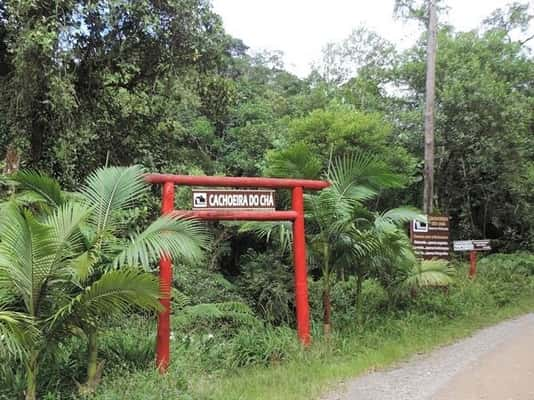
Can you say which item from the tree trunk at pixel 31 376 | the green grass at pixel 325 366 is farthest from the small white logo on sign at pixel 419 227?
the tree trunk at pixel 31 376

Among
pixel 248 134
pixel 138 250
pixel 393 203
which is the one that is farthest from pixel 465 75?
pixel 138 250

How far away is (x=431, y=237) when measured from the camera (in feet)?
39.1

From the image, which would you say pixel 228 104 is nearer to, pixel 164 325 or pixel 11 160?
pixel 11 160

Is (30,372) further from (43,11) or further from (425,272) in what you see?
(425,272)

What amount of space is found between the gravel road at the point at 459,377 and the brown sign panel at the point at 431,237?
148 inches

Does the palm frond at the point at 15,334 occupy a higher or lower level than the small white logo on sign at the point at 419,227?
lower

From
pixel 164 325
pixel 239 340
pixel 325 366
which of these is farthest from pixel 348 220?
pixel 164 325

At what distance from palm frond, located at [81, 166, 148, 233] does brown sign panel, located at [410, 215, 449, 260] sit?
7.59 m

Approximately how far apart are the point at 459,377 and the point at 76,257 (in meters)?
4.52

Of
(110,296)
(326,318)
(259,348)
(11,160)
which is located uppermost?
(11,160)

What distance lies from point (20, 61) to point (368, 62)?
1963 cm

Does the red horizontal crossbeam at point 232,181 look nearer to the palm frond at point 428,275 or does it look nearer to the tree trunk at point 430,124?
the palm frond at point 428,275

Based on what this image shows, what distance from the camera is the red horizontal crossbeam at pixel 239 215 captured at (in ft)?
21.6

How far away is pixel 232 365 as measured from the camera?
664cm
